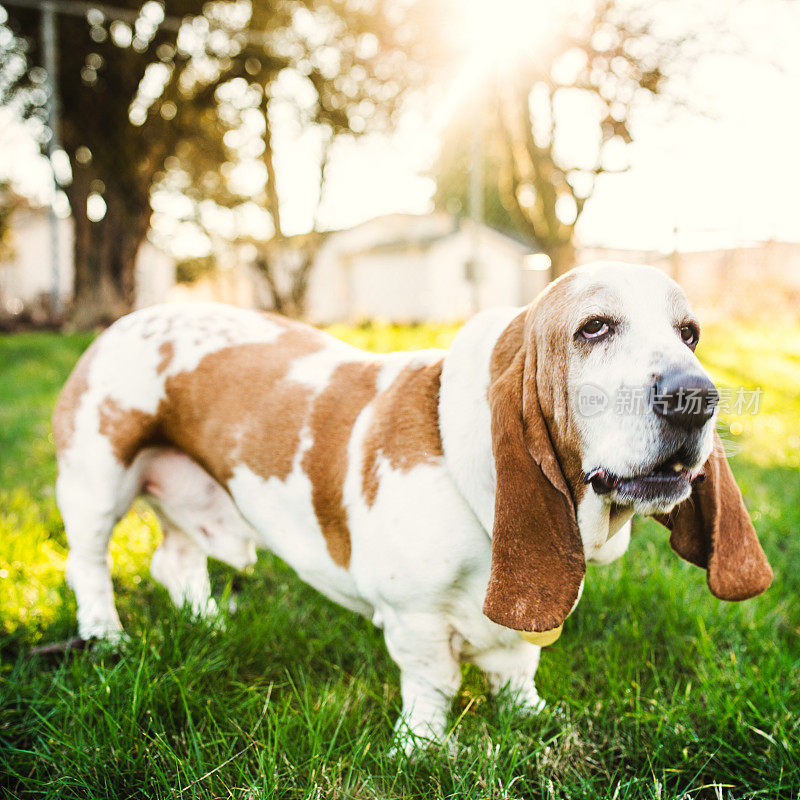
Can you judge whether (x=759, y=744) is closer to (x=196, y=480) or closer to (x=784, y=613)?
(x=784, y=613)

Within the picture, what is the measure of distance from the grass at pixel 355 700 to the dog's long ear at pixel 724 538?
16 cm

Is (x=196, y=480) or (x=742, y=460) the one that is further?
(x=742, y=460)

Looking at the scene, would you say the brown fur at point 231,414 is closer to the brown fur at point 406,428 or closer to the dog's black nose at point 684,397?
the brown fur at point 406,428

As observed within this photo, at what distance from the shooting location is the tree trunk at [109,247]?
10.8m

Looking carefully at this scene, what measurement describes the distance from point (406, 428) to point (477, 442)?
0.24m

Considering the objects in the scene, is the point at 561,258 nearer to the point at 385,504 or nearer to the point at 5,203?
the point at 385,504

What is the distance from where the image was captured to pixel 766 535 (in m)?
3.28

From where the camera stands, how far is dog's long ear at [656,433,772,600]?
1.79m

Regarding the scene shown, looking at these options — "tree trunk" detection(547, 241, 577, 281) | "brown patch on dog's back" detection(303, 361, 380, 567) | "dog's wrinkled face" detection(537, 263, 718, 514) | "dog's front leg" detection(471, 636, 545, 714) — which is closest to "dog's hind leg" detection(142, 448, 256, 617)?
"brown patch on dog's back" detection(303, 361, 380, 567)

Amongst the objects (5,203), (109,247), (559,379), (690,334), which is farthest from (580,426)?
(5,203)

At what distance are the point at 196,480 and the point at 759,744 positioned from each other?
6.40ft

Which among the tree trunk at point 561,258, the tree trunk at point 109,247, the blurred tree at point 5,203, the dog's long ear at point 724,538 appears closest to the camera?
the dog's long ear at point 724,538

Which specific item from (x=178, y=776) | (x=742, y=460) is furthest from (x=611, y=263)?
(x=742, y=460)

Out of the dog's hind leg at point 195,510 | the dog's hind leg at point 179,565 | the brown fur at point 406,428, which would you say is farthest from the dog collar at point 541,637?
the dog's hind leg at point 179,565
